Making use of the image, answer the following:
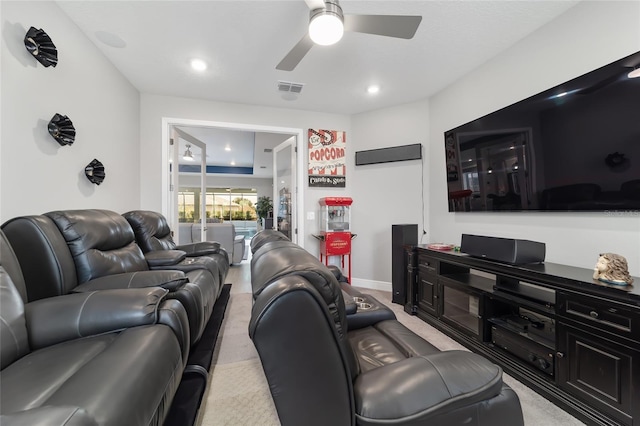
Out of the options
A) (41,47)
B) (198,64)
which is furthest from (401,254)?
(41,47)

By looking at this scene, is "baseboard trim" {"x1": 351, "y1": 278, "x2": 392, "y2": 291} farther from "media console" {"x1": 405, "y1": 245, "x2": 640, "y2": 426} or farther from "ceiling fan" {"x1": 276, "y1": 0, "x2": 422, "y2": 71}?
"ceiling fan" {"x1": 276, "y1": 0, "x2": 422, "y2": 71}

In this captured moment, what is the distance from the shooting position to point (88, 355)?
1.04m

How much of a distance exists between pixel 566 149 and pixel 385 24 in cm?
162

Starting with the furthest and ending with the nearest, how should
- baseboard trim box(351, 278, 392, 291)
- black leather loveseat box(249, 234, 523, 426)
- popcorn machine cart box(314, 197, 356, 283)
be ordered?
baseboard trim box(351, 278, 392, 291)
popcorn machine cart box(314, 197, 356, 283)
black leather loveseat box(249, 234, 523, 426)

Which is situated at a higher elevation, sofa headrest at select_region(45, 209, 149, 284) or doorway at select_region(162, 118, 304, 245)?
doorway at select_region(162, 118, 304, 245)

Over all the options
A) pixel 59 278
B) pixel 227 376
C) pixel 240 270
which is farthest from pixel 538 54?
pixel 240 270

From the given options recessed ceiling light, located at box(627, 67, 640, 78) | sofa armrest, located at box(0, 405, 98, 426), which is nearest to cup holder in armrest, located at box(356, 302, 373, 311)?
sofa armrest, located at box(0, 405, 98, 426)

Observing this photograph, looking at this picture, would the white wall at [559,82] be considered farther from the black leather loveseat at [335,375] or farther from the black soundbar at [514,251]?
the black leather loveseat at [335,375]

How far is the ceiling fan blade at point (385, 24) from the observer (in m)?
1.68

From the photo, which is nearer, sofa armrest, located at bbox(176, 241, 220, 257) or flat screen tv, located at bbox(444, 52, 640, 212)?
flat screen tv, located at bbox(444, 52, 640, 212)

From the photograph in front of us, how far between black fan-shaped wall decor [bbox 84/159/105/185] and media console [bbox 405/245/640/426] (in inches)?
137

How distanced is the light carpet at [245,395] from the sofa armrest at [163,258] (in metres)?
0.86

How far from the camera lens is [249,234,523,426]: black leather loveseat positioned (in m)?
0.71

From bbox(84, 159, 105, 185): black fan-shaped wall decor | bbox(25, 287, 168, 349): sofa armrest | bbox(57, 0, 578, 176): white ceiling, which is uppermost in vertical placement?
bbox(57, 0, 578, 176): white ceiling
